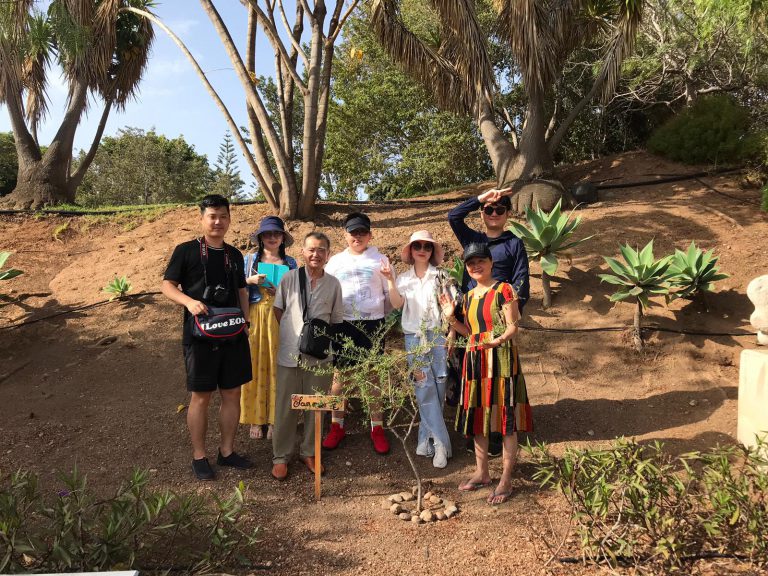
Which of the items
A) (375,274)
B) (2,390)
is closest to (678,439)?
(375,274)

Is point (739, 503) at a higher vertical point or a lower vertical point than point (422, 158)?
lower

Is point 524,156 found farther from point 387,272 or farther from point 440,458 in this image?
point 440,458

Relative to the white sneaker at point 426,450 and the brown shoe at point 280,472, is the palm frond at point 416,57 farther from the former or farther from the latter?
the brown shoe at point 280,472

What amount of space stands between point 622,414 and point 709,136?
21.3 feet

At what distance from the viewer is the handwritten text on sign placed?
3209 mm

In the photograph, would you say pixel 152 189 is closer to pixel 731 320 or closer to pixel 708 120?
pixel 708 120

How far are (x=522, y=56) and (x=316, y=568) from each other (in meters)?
6.86

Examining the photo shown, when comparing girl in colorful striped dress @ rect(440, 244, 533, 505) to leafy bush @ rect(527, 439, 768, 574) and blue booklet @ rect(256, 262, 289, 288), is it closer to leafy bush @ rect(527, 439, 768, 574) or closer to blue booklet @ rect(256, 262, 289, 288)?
leafy bush @ rect(527, 439, 768, 574)

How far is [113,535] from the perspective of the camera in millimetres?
2451

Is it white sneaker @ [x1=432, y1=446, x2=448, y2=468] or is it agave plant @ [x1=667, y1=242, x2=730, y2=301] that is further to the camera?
agave plant @ [x1=667, y1=242, x2=730, y2=301]

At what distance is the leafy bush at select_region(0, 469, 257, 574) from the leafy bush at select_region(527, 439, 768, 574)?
1.55 metres

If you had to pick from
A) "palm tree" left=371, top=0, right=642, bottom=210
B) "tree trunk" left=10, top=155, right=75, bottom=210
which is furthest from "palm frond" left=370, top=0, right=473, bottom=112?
"tree trunk" left=10, top=155, right=75, bottom=210

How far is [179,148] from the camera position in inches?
950

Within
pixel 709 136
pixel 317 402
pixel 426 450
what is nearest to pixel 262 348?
pixel 317 402
